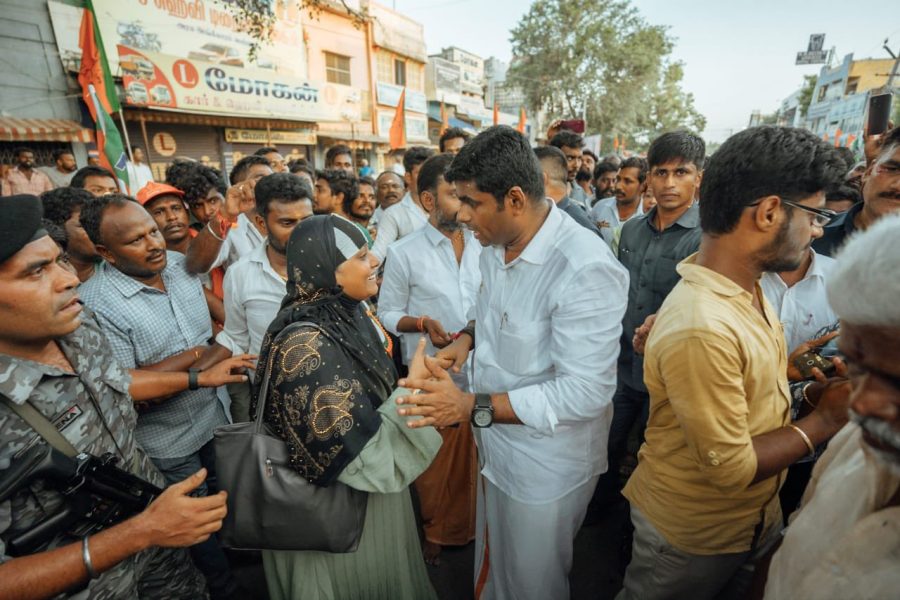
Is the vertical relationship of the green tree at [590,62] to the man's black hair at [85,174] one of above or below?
above

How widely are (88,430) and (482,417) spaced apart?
141cm

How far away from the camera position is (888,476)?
85cm

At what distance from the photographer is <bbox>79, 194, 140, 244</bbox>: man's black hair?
7.45 feet

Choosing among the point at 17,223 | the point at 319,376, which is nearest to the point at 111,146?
the point at 17,223

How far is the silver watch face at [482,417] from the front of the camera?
5.42 ft

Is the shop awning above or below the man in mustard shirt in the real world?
above

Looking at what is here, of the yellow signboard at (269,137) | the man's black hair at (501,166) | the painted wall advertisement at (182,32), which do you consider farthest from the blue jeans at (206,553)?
the yellow signboard at (269,137)

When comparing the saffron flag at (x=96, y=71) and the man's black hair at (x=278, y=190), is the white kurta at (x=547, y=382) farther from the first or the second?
the saffron flag at (x=96, y=71)

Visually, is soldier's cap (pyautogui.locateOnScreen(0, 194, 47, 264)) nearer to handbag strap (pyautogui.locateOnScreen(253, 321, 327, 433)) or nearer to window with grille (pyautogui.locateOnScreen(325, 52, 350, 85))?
handbag strap (pyautogui.locateOnScreen(253, 321, 327, 433))

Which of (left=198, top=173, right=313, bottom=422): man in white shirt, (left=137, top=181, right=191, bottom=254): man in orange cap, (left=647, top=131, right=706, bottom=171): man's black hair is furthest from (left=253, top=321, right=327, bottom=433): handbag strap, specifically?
(left=647, top=131, right=706, bottom=171): man's black hair

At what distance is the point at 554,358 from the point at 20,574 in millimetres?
1760

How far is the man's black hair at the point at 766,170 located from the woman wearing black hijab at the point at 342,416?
1211 mm

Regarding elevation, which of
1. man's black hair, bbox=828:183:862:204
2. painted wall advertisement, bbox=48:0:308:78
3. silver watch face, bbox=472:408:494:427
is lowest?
silver watch face, bbox=472:408:494:427

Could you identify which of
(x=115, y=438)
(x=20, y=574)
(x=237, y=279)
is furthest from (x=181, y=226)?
(x=20, y=574)
